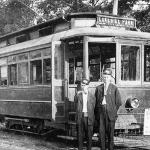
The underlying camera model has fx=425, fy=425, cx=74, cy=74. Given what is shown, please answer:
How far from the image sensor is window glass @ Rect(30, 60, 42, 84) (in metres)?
11.7

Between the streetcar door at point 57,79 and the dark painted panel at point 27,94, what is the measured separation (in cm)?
30

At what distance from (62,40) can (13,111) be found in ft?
11.7

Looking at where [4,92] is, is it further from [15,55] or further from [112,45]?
[112,45]

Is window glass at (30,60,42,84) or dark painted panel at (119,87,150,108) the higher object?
window glass at (30,60,42,84)

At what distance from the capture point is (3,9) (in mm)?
40625

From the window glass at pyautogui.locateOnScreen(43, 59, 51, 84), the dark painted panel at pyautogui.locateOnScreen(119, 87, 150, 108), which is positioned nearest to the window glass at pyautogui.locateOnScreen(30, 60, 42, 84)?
the window glass at pyautogui.locateOnScreen(43, 59, 51, 84)

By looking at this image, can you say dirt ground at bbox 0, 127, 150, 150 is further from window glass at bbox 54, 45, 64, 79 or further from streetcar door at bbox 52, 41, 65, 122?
window glass at bbox 54, 45, 64, 79

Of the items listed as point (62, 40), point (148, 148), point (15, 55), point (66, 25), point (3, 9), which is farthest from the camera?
point (3, 9)

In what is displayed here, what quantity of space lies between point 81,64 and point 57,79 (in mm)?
724

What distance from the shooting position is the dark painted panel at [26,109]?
11.2m

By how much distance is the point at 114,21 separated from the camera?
11.4 meters

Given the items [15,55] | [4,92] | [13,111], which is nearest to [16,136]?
[13,111]

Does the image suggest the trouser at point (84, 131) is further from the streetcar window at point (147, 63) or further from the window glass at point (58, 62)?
the streetcar window at point (147, 63)

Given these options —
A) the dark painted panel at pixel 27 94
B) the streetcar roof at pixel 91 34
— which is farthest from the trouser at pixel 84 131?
the streetcar roof at pixel 91 34
